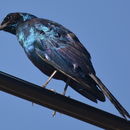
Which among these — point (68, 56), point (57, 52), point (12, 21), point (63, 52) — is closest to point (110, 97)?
point (68, 56)

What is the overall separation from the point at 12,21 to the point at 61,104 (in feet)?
15.0

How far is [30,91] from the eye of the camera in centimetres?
338

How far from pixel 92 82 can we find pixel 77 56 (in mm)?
773

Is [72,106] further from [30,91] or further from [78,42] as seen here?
[78,42]

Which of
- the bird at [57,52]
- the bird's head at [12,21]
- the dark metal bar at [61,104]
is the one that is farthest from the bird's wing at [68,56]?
the dark metal bar at [61,104]

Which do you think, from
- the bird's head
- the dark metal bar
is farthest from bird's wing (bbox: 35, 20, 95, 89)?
the dark metal bar

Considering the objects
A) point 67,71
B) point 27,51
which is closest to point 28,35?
point 27,51

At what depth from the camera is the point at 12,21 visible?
784cm

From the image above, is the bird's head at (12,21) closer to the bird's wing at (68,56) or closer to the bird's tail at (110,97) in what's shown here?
the bird's wing at (68,56)

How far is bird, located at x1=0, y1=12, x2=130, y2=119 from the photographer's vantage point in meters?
5.41

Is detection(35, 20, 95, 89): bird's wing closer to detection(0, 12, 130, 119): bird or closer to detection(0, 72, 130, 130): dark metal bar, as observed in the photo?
detection(0, 12, 130, 119): bird

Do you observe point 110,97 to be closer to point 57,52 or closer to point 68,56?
point 68,56

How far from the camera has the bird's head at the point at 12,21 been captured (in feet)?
25.4

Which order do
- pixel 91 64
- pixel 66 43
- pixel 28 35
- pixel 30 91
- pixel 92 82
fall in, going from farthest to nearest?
pixel 28 35 → pixel 66 43 → pixel 91 64 → pixel 92 82 → pixel 30 91
